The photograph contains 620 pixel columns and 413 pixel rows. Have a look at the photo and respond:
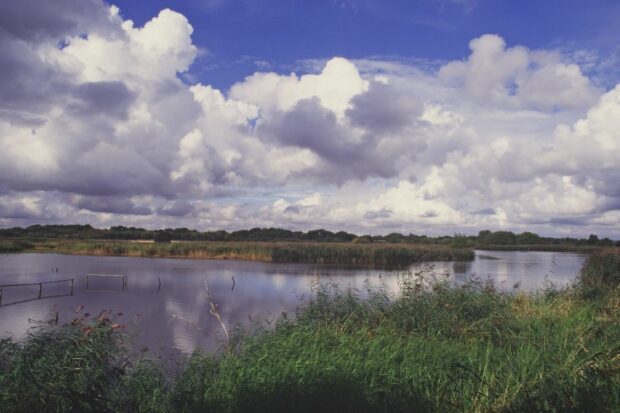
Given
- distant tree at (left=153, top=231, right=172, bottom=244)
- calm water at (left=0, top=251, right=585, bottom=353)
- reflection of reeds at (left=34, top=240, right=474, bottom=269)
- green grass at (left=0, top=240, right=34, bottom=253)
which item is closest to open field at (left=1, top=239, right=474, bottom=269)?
reflection of reeds at (left=34, top=240, right=474, bottom=269)

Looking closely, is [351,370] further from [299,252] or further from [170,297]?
[299,252]

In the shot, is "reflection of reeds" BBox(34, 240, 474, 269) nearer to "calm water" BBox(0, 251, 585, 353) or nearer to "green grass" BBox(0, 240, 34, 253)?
"green grass" BBox(0, 240, 34, 253)

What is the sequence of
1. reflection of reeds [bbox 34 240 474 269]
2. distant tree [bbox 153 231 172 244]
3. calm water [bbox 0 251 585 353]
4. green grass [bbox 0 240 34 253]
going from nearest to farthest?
calm water [bbox 0 251 585 353] → reflection of reeds [bbox 34 240 474 269] → green grass [bbox 0 240 34 253] → distant tree [bbox 153 231 172 244]

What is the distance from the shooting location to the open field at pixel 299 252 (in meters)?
52.8

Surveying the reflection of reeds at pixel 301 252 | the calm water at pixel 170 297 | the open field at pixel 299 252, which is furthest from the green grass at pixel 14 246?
the calm water at pixel 170 297

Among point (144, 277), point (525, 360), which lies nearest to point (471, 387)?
point (525, 360)

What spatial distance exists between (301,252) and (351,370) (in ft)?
153

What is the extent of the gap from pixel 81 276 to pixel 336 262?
78.9 ft

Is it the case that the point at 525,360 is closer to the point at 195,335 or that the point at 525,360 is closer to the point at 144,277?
the point at 195,335

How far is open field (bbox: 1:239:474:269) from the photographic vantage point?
52844mm

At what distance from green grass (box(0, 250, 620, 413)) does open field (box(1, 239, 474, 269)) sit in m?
36.6

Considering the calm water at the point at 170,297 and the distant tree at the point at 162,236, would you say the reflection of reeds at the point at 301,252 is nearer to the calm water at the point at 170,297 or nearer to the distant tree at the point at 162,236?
the calm water at the point at 170,297

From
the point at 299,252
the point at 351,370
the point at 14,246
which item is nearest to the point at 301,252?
the point at 299,252

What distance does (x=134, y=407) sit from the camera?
671 cm
